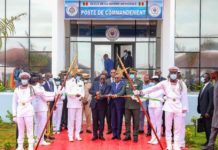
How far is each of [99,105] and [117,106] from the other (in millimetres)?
507

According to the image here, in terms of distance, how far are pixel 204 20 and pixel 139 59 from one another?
404cm

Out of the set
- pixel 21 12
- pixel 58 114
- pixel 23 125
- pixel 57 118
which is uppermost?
pixel 21 12

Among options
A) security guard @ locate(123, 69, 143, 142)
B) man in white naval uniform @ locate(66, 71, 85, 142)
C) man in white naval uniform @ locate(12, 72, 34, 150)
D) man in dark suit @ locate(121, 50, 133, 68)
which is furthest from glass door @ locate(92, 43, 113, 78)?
man in white naval uniform @ locate(12, 72, 34, 150)

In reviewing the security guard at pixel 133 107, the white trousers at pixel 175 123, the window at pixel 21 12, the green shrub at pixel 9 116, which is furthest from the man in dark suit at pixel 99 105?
the window at pixel 21 12

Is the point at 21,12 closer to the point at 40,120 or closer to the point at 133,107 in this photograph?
the point at 133,107

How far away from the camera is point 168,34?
2358 cm

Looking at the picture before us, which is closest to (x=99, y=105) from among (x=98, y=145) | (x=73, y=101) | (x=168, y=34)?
(x=73, y=101)

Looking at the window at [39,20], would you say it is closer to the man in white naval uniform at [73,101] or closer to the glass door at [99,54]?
the glass door at [99,54]

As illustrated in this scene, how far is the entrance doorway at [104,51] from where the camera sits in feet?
86.6

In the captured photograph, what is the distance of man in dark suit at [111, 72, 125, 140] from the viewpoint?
49.9 feet

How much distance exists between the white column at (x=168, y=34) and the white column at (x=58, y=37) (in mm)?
4377

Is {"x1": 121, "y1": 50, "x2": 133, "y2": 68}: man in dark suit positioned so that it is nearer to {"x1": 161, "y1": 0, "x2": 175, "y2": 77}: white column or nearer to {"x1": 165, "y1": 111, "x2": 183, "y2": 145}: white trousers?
{"x1": 161, "y1": 0, "x2": 175, "y2": 77}: white column

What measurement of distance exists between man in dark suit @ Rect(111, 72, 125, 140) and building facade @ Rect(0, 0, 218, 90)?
383 inches

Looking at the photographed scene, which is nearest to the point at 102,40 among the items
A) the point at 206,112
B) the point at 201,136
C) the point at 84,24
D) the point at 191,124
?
the point at 84,24
